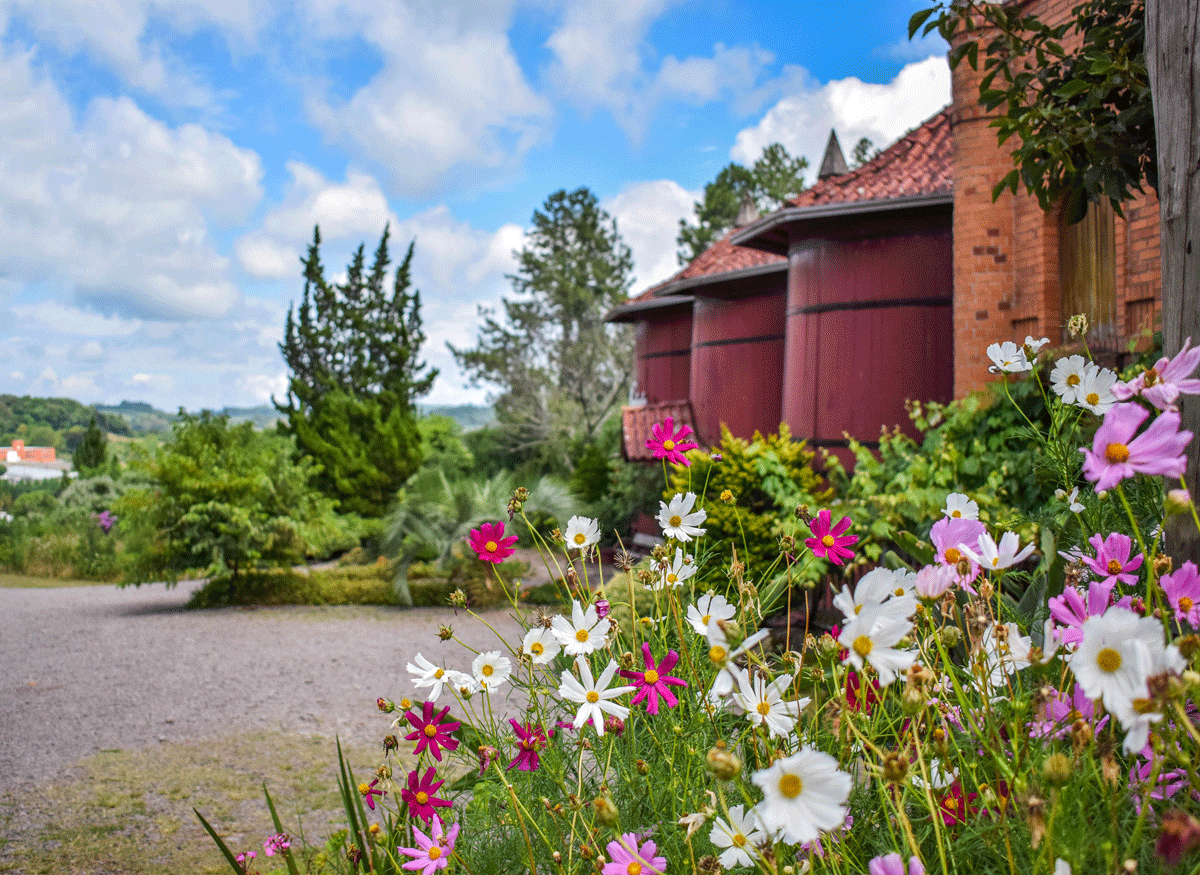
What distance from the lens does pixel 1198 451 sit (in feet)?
5.83

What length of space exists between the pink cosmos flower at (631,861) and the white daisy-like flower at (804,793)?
0.26 metres

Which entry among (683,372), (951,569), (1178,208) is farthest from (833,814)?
(683,372)

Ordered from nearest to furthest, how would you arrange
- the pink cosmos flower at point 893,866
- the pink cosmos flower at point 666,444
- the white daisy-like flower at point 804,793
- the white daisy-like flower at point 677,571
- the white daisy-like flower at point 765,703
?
the white daisy-like flower at point 804,793 → the pink cosmos flower at point 893,866 → the white daisy-like flower at point 765,703 → the white daisy-like flower at point 677,571 → the pink cosmos flower at point 666,444

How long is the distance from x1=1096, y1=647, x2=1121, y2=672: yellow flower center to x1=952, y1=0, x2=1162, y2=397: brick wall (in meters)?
5.47

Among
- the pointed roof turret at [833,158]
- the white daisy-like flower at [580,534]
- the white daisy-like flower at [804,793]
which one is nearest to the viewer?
the white daisy-like flower at [804,793]

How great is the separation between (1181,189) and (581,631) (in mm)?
1736

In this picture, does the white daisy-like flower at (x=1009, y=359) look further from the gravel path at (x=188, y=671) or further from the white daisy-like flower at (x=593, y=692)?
the gravel path at (x=188, y=671)

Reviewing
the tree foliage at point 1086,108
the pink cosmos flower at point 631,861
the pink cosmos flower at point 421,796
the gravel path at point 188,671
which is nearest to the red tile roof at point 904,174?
the tree foliage at point 1086,108

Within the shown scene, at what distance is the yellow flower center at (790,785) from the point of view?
76 cm

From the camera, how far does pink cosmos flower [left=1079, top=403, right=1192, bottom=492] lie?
86 centimetres

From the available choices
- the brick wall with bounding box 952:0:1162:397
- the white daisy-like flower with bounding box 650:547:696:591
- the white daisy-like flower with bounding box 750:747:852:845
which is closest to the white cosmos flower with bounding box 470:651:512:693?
the white daisy-like flower with bounding box 650:547:696:591

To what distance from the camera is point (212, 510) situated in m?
8.16

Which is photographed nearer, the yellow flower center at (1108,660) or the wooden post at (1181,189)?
the yellow flower center at (1108,660)

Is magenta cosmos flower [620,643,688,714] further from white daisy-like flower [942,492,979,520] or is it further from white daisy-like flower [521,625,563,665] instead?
white daisy-like flower [942,492,979,520]
